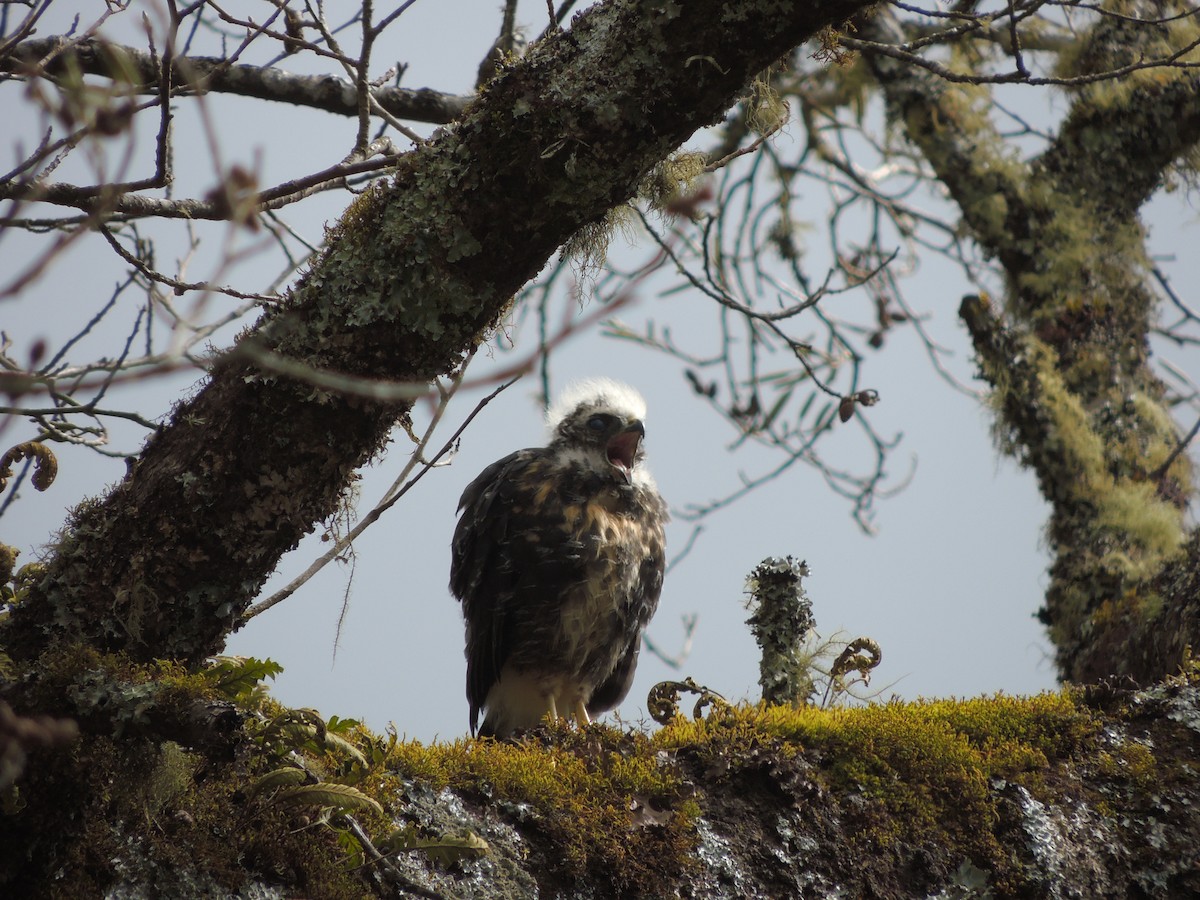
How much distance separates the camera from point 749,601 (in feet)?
10.2

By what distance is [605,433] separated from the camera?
4352mm

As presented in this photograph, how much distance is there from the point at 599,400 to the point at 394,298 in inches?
114

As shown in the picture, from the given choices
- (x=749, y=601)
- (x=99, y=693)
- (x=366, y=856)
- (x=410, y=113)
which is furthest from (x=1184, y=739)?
(x=410, y=113)

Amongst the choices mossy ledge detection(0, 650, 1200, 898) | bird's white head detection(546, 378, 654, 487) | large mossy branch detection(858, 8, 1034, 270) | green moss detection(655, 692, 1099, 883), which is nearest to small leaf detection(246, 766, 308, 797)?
mossy ledge detection(0, 650, 1200, 898)

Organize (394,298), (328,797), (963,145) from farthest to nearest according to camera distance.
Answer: (963,145) < (394,298) < (328,797)

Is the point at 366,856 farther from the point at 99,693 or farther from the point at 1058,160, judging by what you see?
the point at 1058,160

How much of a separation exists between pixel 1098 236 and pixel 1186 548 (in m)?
1.74

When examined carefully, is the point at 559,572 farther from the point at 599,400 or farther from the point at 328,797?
the point at 328,797

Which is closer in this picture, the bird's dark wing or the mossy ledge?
the mossy ledge

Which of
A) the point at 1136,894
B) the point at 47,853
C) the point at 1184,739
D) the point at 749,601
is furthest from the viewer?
the point at 749,601

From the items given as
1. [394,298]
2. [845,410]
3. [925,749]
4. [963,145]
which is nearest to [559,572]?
[845,410]

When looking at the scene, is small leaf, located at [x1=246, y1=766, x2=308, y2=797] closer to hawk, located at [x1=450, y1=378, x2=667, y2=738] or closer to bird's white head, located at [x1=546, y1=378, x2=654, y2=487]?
hawk, located at [x1=450, y1=378, x2=667, y2=738]

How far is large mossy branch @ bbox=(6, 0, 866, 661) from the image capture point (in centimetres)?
161

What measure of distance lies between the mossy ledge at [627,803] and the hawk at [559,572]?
1.83 metres
